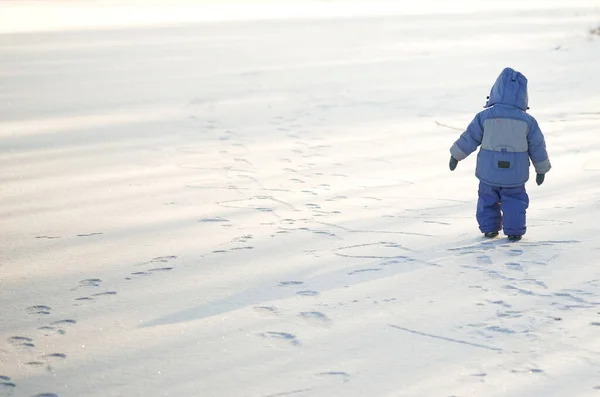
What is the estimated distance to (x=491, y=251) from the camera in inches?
167

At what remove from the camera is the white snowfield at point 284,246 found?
292cm

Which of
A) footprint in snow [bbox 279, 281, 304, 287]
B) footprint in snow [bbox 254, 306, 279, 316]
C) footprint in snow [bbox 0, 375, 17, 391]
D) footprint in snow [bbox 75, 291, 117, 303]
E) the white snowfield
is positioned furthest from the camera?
footprint in snow [bbox 279, 281, 304, 287]

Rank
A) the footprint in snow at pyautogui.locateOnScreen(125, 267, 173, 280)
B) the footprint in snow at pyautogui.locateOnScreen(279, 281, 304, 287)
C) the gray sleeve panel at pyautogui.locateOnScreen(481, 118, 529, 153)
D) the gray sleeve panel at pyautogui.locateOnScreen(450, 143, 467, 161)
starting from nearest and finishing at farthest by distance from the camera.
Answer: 1. the footprint in snow at pyautogui.locateOnScreen(279, 281, 304, 287)
2. the footprint in snow at pyautogui.locateOnScreen(125, 267, 173, 280)
3. the gray sleeve panel at pyautogui.locateOnScreen(481, 118, 529, 153)
4. the gray sleeve panel at pyautogui.locateOnScreen(450, 143, 467, 161)

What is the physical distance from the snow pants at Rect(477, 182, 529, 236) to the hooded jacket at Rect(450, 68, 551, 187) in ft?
0.21

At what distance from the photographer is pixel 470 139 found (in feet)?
14.6

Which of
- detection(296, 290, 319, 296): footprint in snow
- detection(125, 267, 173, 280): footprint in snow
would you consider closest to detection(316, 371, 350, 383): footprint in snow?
detection(296, 290, 319, 296): footprint in snow

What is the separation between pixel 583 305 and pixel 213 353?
1536 millimetres

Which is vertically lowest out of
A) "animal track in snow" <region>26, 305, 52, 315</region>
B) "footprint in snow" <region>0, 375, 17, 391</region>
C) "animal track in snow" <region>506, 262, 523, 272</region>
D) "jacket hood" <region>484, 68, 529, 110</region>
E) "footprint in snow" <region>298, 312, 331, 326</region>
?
"footprint in snow" <region>0, 375, 17, 391</region>

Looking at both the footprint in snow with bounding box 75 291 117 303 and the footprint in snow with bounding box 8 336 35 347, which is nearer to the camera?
the footprint in snow with bounding box 8 336 35 347

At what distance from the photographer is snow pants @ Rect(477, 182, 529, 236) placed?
14.3 ft

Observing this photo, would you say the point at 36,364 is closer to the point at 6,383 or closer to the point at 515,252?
the point at 6,383

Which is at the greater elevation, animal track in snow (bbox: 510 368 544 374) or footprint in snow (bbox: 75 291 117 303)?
footprint in snow (bbox: 75 291 117 303)

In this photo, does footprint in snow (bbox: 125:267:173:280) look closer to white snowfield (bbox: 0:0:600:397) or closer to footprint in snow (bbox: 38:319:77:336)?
white snowfield (bbox: 0:0:600:397)

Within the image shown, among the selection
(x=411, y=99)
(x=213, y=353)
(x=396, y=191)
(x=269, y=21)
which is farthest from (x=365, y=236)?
(x=269, y=21)
